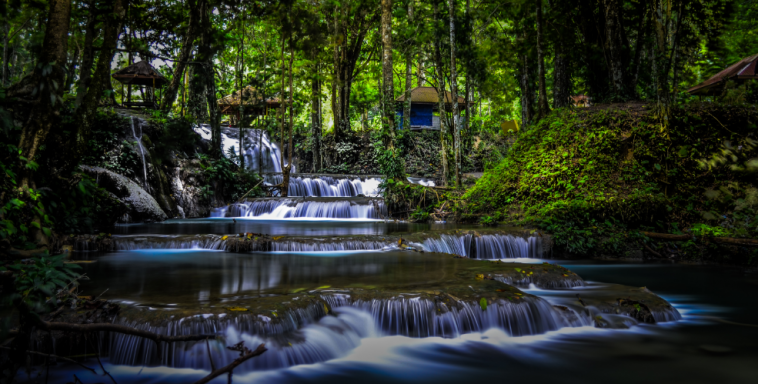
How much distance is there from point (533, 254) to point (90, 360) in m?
7.41

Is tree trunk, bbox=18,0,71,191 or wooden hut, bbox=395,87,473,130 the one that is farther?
wooden hut, bbox=395,87,473,130

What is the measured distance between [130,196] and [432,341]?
10.3 meters

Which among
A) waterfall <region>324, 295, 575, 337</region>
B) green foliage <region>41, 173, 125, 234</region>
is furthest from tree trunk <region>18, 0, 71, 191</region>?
waterfall <region>324, 295, 575, 337</region>

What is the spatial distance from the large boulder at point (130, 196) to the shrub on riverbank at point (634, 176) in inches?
349

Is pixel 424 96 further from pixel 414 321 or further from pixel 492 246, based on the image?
pixel 414 321

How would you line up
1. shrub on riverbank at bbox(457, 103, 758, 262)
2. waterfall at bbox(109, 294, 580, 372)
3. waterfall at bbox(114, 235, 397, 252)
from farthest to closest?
shrub on riverbank at bbox(457, 103, 758, 262)
waterfall at bbox(114, 235, 397, 252)
waterfall at bbox(109, 294, 580, 372)

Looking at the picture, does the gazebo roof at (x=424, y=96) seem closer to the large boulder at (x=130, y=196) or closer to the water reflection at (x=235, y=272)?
the large boulder at (x=130, y=196)

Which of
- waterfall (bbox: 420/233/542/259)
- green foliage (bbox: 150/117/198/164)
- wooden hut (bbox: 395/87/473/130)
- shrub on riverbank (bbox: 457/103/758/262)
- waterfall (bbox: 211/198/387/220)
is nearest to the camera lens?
green foliage (bbox: 150/117/198/164)

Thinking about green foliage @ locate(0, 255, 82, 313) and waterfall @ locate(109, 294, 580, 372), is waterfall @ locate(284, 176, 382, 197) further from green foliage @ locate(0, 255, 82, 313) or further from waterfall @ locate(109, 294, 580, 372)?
green foliage @ locate(0, 255, 82, 313)

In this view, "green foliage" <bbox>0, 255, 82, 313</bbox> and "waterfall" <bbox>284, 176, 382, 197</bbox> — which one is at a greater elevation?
"waterfall" <bbox>284, 176, 382, 197</bbox>

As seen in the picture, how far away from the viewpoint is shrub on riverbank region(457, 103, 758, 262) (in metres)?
8.69

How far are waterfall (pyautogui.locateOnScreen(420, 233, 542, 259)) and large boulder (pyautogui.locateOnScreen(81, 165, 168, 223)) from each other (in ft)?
27.4

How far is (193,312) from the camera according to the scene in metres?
3.71

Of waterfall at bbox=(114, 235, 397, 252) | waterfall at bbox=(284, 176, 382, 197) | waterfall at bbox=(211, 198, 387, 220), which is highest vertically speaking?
waterfall at bbox=(284, 176, 382, 197)
